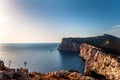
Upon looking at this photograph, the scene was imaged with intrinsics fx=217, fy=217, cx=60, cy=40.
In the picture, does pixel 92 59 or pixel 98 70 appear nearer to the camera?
pixel 98 70

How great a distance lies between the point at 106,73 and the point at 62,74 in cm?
5365

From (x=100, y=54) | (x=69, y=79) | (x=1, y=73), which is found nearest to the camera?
(x=1, y=73)

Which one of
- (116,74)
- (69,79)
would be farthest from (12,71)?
(116,74)

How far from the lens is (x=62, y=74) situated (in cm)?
8156

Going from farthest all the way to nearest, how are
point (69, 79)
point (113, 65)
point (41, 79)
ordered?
point (113, 65)
point (69, 79)
point (41, 79)

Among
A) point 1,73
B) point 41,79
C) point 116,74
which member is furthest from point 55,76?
point 116,74

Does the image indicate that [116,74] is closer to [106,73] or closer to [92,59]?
[106,73]

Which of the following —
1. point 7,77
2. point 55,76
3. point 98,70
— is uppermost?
point 7,77

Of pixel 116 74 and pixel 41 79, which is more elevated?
pixel 41 79

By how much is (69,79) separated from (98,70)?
69609 millimetres

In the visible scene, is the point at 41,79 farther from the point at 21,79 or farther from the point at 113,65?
the point at 113,65

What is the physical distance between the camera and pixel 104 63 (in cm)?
13562

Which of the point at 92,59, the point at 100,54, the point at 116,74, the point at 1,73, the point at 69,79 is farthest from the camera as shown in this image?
the point at 92,59

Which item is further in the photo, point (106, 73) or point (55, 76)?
point (106, 73)
